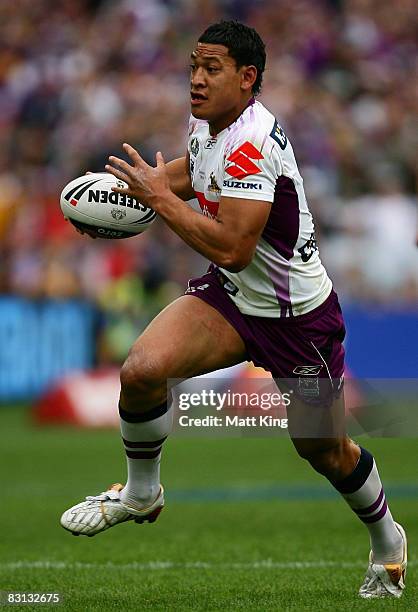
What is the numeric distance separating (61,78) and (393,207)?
14.9ft

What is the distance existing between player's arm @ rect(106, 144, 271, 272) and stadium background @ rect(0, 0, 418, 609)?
5.83 metres

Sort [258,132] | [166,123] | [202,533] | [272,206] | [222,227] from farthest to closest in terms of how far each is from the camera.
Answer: [166,123] < [202,533] < [272,206] < [258,132] < [222,227]

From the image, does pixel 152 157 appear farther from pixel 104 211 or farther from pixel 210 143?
pixel 210 143

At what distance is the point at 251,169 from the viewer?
193 inches

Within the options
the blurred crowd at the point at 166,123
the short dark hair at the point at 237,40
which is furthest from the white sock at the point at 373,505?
the blurred crowd at the point at 166,123

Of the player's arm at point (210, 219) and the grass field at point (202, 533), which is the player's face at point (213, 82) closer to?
the player's arm at point (210, 219)

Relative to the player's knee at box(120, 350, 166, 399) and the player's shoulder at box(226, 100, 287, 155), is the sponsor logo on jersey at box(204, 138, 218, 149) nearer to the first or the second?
the player's shoulder at box(226, 100, 287, 155)

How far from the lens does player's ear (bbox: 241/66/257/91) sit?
512cm

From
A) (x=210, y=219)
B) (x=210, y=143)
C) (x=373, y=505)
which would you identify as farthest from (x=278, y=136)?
(x=373, y=505)

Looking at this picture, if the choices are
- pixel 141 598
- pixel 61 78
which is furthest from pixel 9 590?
pixel 61 78

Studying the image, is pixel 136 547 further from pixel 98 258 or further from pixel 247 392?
pixel 98 258

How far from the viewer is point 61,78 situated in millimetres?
15273

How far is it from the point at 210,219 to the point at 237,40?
0.77 metres

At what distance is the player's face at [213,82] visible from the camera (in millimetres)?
5031
